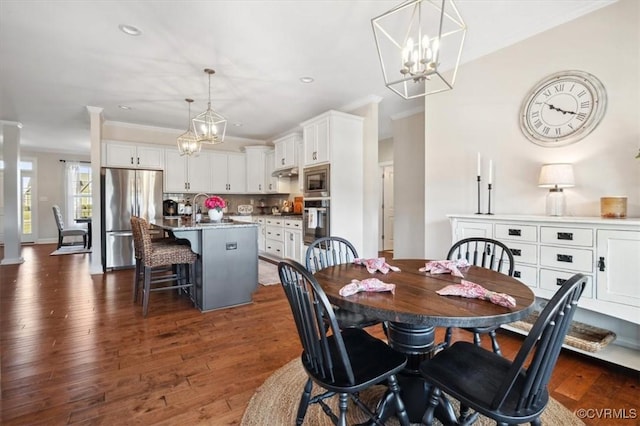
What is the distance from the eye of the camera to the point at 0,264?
5.71m

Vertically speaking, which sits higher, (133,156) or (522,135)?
(133,156)

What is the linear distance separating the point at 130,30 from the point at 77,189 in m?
8.46

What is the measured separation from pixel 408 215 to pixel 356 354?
4044mm

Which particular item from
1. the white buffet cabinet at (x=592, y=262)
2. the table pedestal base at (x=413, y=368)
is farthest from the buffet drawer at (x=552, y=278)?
the table pedestal base at (x=413, y=368)

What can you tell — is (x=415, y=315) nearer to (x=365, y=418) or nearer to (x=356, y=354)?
(x=356, y=354)

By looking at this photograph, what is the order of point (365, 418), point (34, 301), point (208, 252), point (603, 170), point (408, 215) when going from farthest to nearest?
point (408, 215) < point (34, 301) < point (208, 252) < point (603, 170) < point (365, 418)

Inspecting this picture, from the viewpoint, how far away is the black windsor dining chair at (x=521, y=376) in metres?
0.99

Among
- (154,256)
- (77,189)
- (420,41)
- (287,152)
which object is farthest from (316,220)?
(77,189)

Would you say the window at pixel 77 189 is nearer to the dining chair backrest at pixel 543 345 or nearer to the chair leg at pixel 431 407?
the chair leg at pixel 431 407

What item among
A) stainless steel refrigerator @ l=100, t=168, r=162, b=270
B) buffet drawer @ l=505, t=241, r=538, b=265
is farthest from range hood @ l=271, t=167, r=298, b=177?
buffet drawer @ l=505, t=241, r=538, b=265

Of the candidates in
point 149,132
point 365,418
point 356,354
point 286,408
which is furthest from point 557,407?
point 149,132

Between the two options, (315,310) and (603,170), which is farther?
(603,170)

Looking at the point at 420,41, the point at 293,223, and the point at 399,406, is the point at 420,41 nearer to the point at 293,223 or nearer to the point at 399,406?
the point at 399,406

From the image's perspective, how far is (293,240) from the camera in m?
5.35
